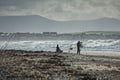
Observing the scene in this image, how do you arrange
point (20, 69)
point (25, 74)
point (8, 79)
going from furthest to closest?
1. point (20, 69)
2. point (25, 74)
3. point (8, 79)

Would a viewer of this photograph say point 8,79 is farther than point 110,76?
No

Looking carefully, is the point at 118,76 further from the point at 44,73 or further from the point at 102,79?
the point at 44,73

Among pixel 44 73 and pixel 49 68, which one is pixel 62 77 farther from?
pixel 49 68

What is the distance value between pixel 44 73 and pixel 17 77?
2132 millimetres

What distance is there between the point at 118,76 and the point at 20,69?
5.94 metres

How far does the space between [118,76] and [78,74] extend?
222 centimetres

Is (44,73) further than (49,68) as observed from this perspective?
No

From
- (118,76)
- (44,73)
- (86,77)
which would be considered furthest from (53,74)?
(118,76)

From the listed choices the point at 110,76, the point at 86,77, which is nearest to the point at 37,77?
the point at 86,77

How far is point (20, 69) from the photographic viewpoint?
2275 centimetres

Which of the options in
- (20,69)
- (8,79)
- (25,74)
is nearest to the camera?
(8,79)

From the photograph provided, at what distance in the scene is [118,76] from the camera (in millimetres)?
20781

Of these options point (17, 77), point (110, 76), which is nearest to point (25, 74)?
point (17, 77)

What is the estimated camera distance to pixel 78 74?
21.2 m
